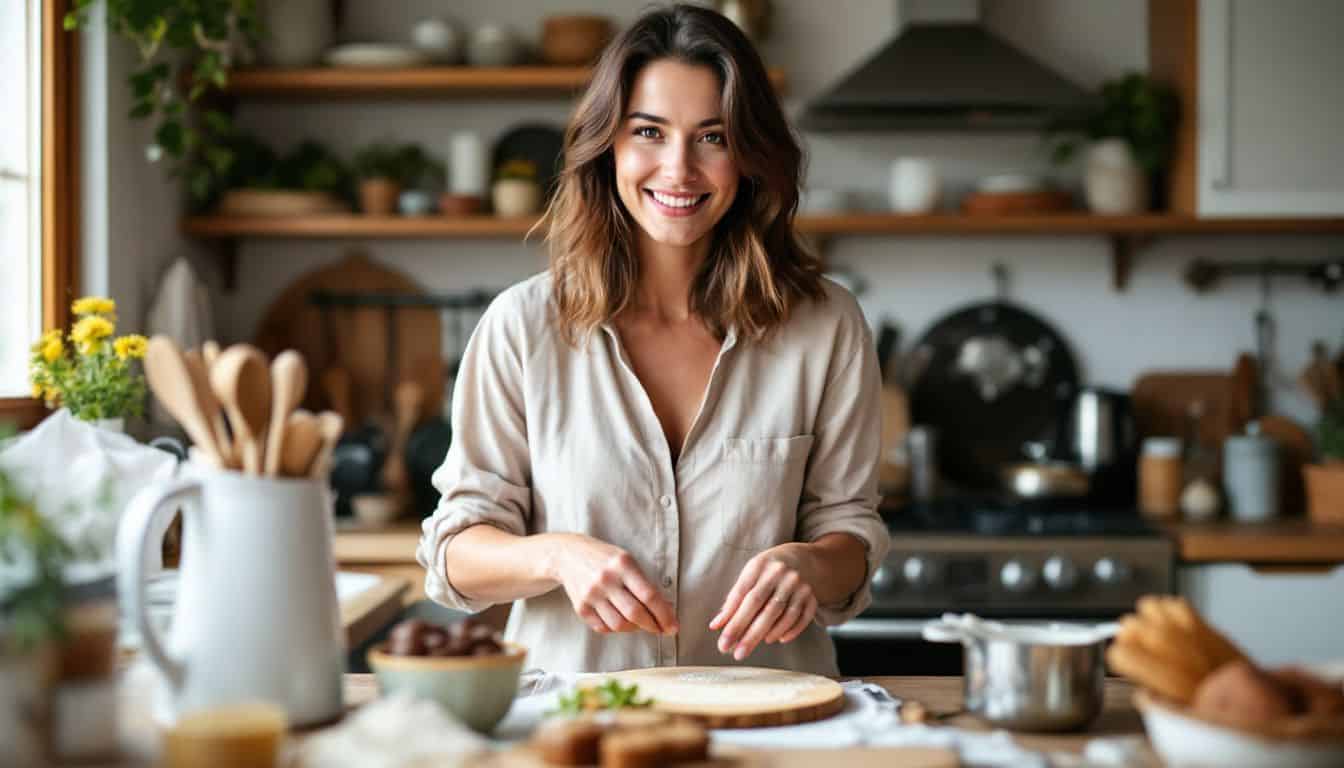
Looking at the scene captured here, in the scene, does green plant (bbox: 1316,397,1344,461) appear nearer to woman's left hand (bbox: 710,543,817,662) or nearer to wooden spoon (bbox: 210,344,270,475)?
woman's left hand (bbox: 710,543,817,662)

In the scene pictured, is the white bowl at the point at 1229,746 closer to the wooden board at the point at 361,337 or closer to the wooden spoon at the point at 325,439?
the wooden spoon at the point at 325,439

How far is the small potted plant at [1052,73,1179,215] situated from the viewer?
3.24 meters

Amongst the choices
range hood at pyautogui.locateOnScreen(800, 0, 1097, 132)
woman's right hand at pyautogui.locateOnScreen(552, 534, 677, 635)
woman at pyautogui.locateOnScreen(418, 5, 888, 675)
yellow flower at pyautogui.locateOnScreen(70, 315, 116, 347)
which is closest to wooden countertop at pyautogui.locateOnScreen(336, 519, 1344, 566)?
yellow flower at pyautogui.locateOnScreen(70, 315, 116, 347)

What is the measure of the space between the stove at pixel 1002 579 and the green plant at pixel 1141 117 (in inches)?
38.0

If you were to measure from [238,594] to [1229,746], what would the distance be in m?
0.73

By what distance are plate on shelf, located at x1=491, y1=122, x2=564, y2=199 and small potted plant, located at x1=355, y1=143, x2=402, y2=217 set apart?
10.2 inches

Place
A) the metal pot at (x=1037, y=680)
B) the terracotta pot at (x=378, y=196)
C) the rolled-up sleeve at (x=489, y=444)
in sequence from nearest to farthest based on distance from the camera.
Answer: the metal pot at (x=1037, y=680) → the rolled-up sleeve at (x=489, y=444) → the terracotta pot at (x=378, y=196)

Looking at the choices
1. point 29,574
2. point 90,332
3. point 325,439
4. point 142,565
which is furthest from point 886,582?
point 29,574

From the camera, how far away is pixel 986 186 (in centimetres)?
333

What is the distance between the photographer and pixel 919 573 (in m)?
2.88

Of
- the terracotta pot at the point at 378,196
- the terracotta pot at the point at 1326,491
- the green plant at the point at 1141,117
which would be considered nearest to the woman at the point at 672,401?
A: the terracotta pot at the point at 378,196

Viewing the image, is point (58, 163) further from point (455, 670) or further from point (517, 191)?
point (455, 670)

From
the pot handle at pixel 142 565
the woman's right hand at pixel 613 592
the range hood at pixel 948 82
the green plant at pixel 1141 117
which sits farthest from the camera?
the green plant at pixel 1141 117

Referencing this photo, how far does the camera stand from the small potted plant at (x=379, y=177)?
335 cm
